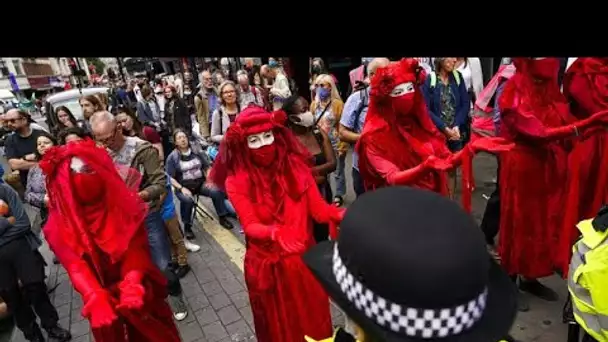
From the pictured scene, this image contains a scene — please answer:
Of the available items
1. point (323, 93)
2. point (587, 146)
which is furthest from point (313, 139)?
point (587, 146)

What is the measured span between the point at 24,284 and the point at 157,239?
1090mm

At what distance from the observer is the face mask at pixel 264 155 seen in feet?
8.78

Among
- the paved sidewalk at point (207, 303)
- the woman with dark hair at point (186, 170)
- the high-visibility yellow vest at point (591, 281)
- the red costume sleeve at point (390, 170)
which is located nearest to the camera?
the high-visibility yellow vest at point (591, 281)

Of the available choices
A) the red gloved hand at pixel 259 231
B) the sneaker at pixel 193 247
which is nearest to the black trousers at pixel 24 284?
the sneaker at pixel 193 247

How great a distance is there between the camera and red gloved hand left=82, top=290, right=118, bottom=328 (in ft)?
7.47

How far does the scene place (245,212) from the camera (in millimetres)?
2641

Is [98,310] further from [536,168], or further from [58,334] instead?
[536,168]

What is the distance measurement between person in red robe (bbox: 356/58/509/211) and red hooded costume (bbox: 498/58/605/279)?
1.99 ft

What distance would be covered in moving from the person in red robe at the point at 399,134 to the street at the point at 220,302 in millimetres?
1285

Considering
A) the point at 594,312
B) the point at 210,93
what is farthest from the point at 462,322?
the point at 210,93

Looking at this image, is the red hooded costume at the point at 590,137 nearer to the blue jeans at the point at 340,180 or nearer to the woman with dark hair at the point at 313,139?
the woman with dark hair at the point at 313,139

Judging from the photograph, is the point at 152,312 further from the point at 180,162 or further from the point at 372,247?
the point at 180,162

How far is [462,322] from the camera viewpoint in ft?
3.43
